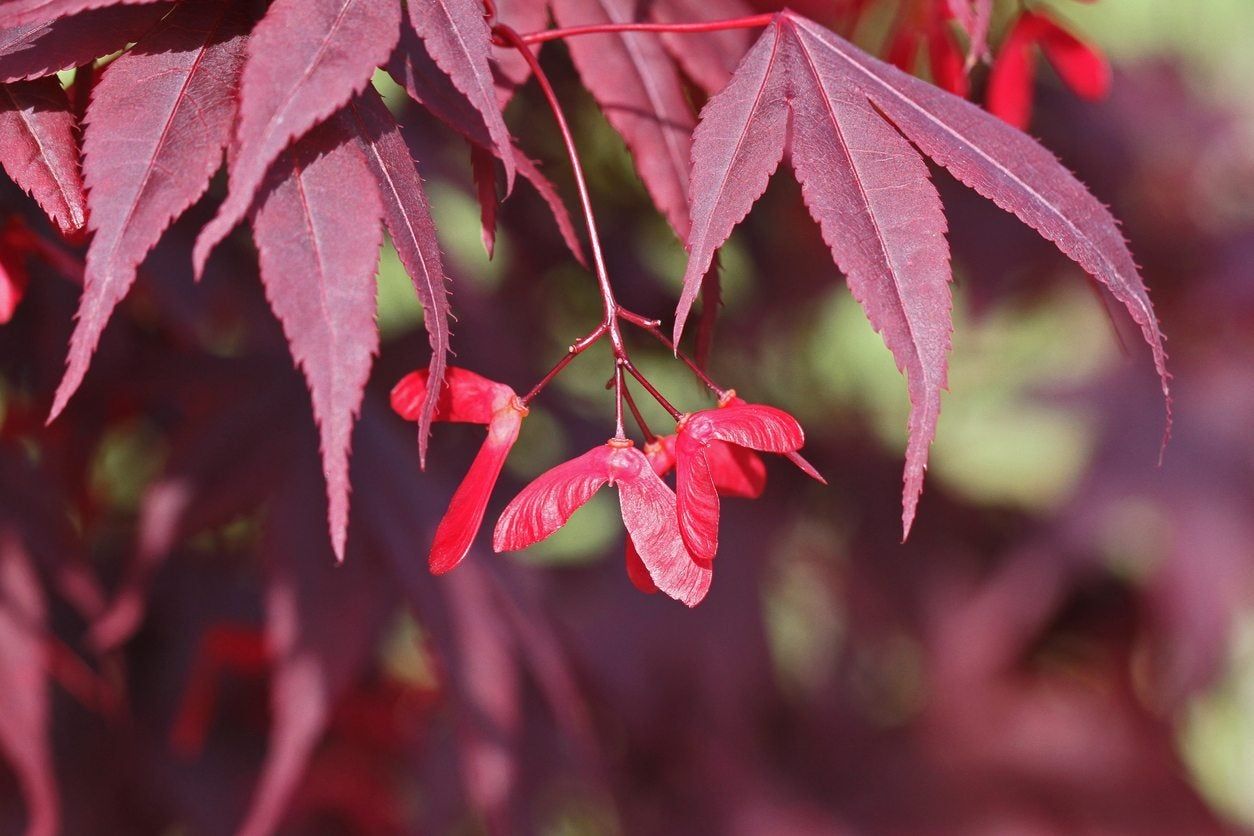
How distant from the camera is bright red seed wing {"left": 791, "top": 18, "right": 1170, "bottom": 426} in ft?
1.55

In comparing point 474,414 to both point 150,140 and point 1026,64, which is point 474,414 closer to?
point 150,140

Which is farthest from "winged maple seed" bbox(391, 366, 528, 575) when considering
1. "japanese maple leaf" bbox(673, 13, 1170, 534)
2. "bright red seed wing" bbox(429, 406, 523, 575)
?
"japanese maple leaf" bbox(673, 13, 1170, 534)

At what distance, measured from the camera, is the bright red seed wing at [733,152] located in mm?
444

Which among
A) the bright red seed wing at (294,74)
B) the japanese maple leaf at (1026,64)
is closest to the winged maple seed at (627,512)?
the bright red seed wing at (294,74)

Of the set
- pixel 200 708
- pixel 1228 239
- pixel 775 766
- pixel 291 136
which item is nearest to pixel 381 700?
pixel 200 708

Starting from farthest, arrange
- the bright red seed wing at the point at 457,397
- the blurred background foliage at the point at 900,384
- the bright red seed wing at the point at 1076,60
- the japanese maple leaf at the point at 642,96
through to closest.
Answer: the blurred background foliage at the point at 900,384
the bright red seed wing at the point at 1076,60
the japanese maple leaf at the point at 642,96
the bright red seed wing at the point at 457,397

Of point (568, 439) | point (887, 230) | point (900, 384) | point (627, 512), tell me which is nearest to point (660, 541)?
point (627, 512)

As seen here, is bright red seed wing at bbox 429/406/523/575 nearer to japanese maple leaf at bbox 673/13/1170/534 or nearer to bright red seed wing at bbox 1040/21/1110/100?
japanese maple leaf at bbox 673/13/1170/534

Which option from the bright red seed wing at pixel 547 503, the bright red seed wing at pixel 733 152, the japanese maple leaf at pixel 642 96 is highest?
the bright red seed wing at pixel 733 152

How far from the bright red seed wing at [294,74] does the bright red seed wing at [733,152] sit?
130 mm

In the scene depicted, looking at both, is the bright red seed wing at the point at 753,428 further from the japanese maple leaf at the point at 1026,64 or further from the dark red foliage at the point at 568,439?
the japanese maple leaf at the point at 1026,64

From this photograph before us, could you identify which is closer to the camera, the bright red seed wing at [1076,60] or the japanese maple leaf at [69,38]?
the japanese maple leaf at [69,38]

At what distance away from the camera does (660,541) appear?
0.47 metres

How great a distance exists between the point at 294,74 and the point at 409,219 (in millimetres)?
68
